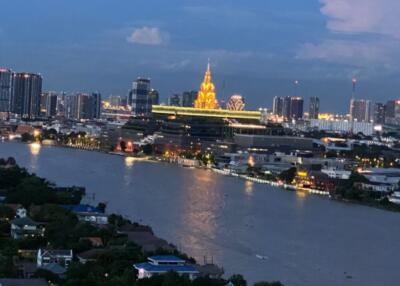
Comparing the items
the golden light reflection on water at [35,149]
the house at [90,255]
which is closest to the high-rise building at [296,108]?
the golden light reflection on water at [35,149]

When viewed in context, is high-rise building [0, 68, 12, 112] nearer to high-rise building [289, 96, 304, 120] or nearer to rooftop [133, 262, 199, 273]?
high-rise building [289, 96, 304, 120]

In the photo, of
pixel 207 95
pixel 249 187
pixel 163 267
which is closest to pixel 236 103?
pixel 207 95

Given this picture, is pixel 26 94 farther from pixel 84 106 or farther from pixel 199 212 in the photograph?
pixel 199 212

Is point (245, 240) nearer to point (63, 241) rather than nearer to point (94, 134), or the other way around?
point (63, 241)

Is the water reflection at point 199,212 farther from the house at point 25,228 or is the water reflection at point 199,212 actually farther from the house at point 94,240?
the house at point 25,228

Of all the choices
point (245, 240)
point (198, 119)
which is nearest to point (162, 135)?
point (198, 119)

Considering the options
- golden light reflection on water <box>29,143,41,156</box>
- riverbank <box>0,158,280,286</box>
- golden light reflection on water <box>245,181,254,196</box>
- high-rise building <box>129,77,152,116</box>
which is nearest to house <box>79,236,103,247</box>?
riverbank <box>0,158,280,286</box>
